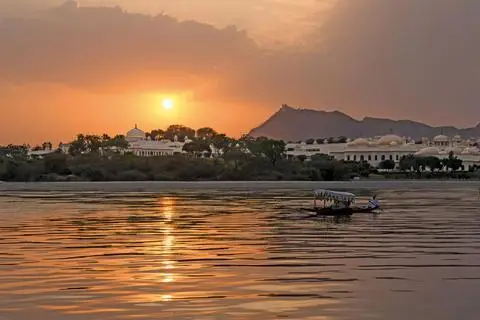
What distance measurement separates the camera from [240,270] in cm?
2314

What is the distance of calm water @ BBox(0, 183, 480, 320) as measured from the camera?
57.4ft

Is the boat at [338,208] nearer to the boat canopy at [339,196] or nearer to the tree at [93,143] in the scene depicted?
the boat canopy at [339,196]

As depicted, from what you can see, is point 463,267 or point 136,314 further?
point 463,267

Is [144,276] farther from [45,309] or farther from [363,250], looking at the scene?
[363,250]

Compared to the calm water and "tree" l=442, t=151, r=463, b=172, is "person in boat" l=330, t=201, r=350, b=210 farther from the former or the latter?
"tree" l=442, t=151, r=463, b=172

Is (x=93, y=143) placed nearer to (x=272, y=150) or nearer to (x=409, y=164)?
(x=272, y=150)

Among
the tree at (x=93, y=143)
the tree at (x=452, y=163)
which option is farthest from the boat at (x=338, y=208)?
the tree at (x=93, y=143)

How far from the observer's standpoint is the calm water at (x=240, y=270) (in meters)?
17.5

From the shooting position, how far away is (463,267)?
24047mm

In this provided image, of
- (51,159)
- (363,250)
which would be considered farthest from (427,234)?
(51,159)

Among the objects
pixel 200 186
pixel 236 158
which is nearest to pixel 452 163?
pixel 236 158

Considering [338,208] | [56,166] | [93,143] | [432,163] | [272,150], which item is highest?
[93,143]

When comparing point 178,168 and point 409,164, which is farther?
point 409,164

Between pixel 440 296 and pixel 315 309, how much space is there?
3.53 meters
